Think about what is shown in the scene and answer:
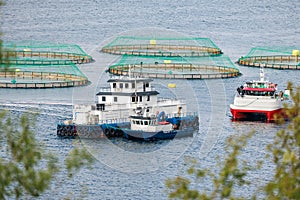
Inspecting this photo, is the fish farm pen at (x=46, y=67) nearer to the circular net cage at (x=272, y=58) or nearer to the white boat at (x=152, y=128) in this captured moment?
the white boat at (x=152, y=128)

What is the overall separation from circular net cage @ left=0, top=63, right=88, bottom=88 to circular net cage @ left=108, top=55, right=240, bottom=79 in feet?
10.1

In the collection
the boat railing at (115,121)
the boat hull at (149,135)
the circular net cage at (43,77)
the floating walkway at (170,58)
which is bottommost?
the boat hull at (149,135)

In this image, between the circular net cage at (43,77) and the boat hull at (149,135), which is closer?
the boat hull at (149,135)

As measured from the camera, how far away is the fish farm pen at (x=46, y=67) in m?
64.4

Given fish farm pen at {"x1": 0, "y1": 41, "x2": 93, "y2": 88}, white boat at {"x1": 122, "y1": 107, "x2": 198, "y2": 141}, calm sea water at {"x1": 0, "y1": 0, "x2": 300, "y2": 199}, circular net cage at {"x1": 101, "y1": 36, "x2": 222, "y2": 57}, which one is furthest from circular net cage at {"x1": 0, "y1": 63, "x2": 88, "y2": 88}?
white boat at {"x1": 122, "y1": 107, "x2": 198, "y2": 141}

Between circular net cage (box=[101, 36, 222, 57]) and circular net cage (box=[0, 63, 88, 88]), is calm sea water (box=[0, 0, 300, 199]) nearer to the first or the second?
circular net cage (box=[0, 63, 88, 88])

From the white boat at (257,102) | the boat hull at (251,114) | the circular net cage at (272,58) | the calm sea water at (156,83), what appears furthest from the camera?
the circular net cage at (272,58)

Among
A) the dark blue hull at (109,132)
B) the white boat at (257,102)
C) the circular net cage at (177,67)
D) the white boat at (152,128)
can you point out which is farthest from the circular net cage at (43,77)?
the dark blue hull at (109,132)

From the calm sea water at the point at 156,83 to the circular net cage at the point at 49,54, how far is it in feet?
4.77

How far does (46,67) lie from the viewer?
73.2 meters

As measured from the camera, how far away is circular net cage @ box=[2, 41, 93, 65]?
76.0 meters

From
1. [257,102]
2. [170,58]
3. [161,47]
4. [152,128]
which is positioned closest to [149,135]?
[152,128]

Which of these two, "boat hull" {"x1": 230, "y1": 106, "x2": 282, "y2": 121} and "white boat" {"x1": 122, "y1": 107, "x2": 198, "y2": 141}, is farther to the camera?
"boat hull" {"x1": 230, "y1": 106, "x2": 282, "y2": 121}

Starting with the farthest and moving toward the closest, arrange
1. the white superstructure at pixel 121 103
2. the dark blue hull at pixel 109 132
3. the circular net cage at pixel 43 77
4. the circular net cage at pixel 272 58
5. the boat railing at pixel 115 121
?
the circular net cage at pixel 272 58 → the circular net cage at pixel 43 77 → the white superstructure at pixel 121 103 → the boat railing at pixel 115 121 → the dark blue hull at pixel 109 132
